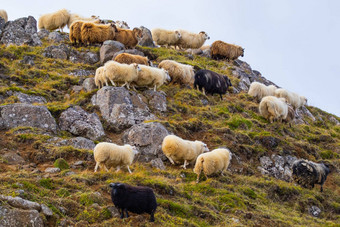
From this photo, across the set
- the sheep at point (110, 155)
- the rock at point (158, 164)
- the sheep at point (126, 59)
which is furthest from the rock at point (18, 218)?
the sheep at point (126, 59)

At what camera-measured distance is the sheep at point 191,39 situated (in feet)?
105

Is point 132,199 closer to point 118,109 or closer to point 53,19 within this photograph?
point 118,109

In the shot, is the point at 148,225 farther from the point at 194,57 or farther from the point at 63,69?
the point at 194,57

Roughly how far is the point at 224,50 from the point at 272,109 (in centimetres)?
1112

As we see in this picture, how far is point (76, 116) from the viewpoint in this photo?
54.9ft

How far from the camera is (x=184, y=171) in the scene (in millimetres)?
14352

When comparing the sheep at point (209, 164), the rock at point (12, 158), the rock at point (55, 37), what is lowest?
the rock at point (12, 158)

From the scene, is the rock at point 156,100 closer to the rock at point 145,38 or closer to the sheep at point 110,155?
the sheep at point 110,155

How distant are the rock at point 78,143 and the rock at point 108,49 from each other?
33.2 ft

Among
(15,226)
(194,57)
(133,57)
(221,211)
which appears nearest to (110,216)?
(15,226)

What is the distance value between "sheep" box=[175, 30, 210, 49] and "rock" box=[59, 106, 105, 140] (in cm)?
1669

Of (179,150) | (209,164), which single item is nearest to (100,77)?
(179,150)

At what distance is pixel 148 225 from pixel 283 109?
14721 mm

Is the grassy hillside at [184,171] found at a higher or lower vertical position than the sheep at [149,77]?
lower
